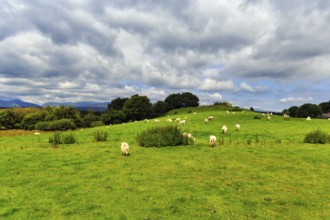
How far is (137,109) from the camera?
312 feet

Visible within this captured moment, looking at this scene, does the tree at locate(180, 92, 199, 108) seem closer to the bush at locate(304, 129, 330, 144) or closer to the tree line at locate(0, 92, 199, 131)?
the tree line at locate(0, 92, 199, 131)

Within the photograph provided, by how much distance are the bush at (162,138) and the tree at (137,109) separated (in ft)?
229

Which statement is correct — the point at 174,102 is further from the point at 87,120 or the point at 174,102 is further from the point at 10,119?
the point at 10,119

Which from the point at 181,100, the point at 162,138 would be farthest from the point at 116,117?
the point at 162,138

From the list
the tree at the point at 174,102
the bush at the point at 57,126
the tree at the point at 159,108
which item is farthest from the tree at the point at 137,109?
the tree at the point at 174,102

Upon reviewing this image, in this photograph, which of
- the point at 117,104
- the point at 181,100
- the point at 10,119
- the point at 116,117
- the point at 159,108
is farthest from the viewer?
the point at 181,100

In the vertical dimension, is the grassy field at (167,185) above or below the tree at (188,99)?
below

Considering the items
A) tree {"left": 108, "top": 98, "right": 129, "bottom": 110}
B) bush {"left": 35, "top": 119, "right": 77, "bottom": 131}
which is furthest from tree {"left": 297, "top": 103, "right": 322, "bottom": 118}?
bush {"left": 35, "top": 119, "right": 77, "bottom": 131}

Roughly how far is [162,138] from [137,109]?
71.0 meters

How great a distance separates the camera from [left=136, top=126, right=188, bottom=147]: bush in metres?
24.7

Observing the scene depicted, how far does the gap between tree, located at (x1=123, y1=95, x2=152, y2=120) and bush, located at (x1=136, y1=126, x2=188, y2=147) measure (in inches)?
2748

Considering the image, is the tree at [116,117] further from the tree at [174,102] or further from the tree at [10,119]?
the tree at [174,102]

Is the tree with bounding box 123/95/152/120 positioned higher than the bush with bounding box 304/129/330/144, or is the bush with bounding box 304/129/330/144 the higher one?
the tree with bounding box 123/95/152/120

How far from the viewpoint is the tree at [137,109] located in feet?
314
